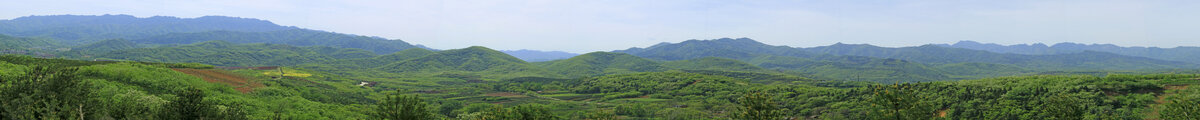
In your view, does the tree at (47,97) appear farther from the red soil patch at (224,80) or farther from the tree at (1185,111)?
the tree at (1185,111)

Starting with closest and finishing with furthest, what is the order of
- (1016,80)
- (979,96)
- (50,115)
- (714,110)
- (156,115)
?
1. (50,115)
2. (156,115)
3. (979,96)
4. (1016,80)
5. (714,110)

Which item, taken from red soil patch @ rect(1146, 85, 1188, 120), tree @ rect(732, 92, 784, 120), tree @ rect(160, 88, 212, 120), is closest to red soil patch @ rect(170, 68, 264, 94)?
tree @ rect(160, 88, 212, 120)

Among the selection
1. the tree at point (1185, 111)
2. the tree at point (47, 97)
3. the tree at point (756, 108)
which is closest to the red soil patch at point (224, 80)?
the tree at point (47, 97)

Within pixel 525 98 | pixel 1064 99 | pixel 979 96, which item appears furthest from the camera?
pixel 525 98

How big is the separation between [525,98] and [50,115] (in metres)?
154

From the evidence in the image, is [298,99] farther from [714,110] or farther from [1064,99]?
[1064,99]

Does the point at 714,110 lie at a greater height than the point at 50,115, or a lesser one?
lesser

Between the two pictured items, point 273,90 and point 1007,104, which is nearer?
point 1007,104

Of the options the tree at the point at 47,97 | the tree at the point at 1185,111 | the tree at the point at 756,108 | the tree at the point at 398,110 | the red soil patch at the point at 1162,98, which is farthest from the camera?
the red soil patch at the point at 1162,98

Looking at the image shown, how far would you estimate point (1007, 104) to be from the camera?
290 feet

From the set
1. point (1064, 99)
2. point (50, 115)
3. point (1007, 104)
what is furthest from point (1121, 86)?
point (50, 115)

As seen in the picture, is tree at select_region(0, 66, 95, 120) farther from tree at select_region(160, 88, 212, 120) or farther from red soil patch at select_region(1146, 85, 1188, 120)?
red soil patch at select_region(1146, 85, 1188, 120)

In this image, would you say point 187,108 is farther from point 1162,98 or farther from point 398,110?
point 1162,98

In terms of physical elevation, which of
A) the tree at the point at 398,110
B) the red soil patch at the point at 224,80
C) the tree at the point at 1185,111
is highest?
the tree at the point at 1185,111
